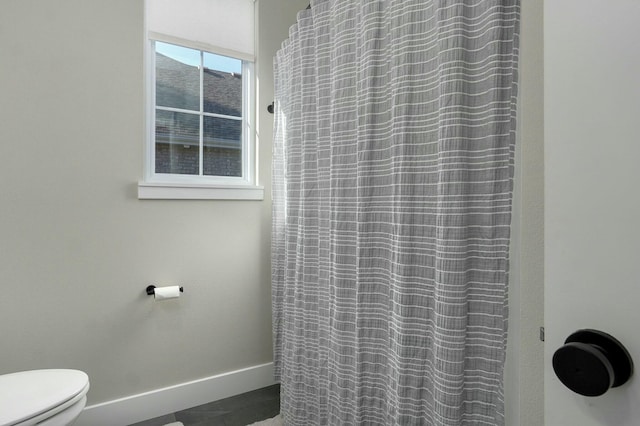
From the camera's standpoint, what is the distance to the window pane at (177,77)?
1.85 meters

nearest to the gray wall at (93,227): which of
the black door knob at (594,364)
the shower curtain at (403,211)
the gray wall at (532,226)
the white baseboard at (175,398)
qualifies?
the white baseboard at (175,398)

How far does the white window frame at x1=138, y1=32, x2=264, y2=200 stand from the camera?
1.77m

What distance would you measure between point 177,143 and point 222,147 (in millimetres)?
260

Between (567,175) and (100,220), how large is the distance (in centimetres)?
188

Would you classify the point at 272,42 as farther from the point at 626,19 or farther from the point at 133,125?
the point at 626,19

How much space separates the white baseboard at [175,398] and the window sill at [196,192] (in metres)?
1.06

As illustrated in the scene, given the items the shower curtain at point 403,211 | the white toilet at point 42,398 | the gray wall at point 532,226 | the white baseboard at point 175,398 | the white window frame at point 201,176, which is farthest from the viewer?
the white window frame at point 201,176

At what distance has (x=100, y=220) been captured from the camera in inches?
64.6

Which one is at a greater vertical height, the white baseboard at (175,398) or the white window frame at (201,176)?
the white window frame at (201,176)

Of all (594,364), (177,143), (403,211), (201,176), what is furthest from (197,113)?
(594,364)

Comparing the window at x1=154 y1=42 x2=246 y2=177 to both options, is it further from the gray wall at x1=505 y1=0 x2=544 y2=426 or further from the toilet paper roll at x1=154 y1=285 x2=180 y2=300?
the gray wall at x1=505 y1=0 x2=544 y2=426

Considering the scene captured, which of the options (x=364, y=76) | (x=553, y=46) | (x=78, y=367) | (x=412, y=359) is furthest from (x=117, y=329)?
(x=553, y=46)

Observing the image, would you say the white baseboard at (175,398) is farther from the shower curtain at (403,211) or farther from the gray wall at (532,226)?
the gray wall at (532,226)

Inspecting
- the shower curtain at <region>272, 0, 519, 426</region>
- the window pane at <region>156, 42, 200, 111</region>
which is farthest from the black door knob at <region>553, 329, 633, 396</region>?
the window pane at <region>156, 42, 200, 111</region>
